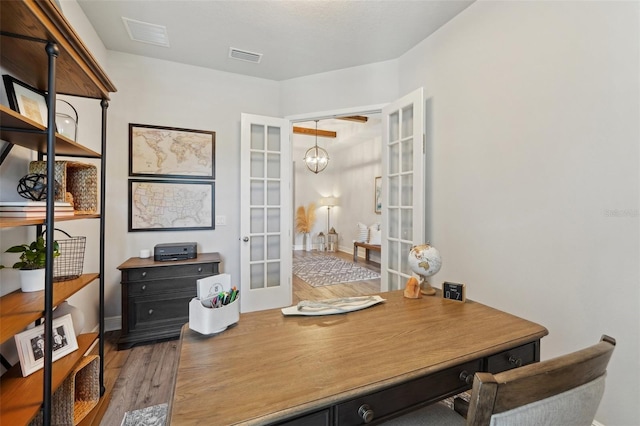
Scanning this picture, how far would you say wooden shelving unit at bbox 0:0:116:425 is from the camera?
1057mm

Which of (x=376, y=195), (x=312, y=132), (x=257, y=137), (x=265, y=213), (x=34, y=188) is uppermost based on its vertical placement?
(x=312, y=132)

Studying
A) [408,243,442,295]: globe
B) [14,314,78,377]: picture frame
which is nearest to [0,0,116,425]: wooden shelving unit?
[14,314,78,377]: picture frame

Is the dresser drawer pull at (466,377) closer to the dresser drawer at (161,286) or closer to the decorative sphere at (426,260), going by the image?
the decorative sphere at (426,260)

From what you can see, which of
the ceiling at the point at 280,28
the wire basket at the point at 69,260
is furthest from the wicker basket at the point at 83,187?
the ceiling at the point at 280,28

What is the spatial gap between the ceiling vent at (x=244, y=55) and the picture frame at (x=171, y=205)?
4.71ft

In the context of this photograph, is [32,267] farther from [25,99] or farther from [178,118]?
[178,118]

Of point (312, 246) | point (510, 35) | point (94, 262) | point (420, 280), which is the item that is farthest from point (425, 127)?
point (312, 246)

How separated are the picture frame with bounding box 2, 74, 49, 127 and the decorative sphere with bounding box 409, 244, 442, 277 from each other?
200 centimetres

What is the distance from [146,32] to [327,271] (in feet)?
14.5

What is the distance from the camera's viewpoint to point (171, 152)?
3146 millimetres

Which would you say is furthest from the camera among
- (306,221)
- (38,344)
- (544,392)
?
(306,221)

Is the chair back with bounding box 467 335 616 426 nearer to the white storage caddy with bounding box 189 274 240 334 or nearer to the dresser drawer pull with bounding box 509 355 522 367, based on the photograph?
the dresser drawer pull with bounding box 509 355 522 367

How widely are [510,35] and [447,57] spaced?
0.57 m

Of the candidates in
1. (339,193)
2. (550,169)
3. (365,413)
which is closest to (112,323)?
(365,413)
